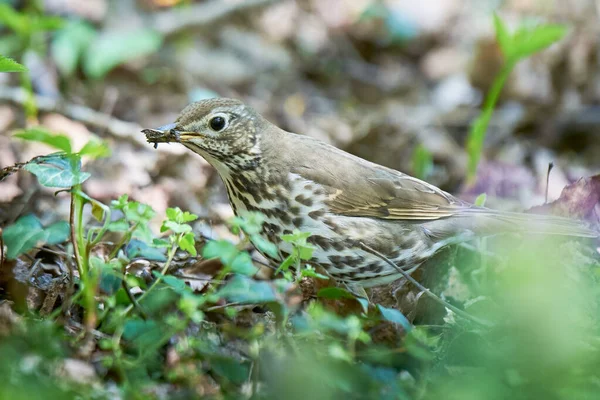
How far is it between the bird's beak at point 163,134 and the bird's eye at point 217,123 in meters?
0.18

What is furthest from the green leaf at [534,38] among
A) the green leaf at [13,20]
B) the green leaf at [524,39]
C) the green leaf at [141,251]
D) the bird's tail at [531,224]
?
the green leaf at [13,20]

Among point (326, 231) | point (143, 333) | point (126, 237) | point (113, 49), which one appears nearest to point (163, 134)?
point (126, 237)

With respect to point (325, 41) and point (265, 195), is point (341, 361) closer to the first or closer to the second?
point (265, 195)

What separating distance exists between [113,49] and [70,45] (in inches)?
13.1

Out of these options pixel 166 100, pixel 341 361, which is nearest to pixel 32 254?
pixel 341 361

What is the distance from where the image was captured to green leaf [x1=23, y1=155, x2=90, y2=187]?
2.63 metres

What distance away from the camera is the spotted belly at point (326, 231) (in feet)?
11.9

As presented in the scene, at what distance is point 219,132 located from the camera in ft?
12.1

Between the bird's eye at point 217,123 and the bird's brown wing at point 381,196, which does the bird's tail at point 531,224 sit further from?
the bird's eye at point 217,123

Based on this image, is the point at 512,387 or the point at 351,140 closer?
the point at 512,387

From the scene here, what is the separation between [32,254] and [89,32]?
11.1 ft

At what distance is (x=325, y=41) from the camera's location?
848cm

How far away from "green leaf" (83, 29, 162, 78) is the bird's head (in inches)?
108

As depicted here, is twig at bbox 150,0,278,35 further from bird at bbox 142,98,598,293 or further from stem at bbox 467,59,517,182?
bird at bbox 142,98,598,293
